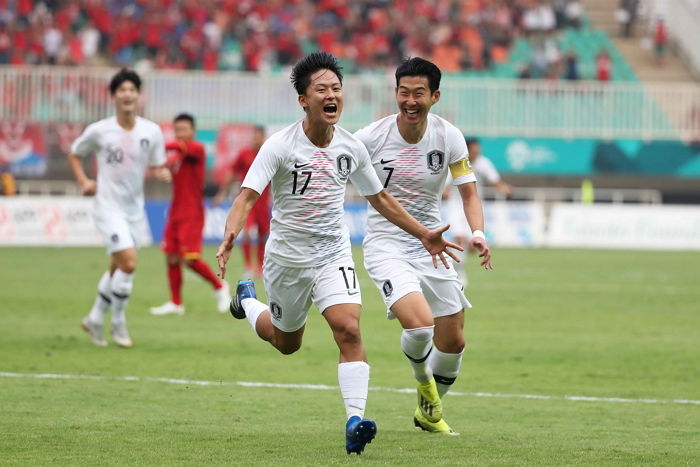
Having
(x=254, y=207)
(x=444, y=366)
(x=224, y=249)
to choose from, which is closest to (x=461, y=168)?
(x=444, y=366)

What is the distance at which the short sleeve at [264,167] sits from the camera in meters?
7.49

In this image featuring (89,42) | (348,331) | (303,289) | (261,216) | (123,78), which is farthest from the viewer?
(89,42)

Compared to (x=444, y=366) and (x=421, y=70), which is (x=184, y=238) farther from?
(x=421, y=70)

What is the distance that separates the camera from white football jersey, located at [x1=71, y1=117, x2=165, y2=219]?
42.5ft

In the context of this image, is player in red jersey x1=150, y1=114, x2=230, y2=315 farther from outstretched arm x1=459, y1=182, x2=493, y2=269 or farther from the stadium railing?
the stadium railing

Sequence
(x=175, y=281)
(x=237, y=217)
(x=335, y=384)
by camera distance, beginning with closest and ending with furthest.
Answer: (x=237, y=217), (x=335, y=384), (x=175, y=281)

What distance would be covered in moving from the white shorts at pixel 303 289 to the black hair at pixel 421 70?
139 cm

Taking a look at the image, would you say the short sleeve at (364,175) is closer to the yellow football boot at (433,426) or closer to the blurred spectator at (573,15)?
the yellow football boot at (433,426)

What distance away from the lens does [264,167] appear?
7.54 meters

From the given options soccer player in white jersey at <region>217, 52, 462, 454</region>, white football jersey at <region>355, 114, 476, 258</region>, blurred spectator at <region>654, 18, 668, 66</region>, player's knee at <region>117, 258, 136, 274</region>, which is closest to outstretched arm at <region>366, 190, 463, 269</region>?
soccer player in white jersey at <region>217, 52, 462, 454</region>

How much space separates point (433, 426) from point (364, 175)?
1.80 meters

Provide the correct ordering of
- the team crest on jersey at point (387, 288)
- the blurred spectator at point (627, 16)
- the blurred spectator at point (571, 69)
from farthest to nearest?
the blurred spectator at point (627, 16), the blurred spectator at point (571, 69), the team crest on jersey at point (387, 288)

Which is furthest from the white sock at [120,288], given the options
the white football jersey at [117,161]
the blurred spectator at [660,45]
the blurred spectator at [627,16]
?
the blurred spectator at [627,16]

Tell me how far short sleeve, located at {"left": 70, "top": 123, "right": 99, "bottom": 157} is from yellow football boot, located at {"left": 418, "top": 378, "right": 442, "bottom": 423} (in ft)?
18.8
